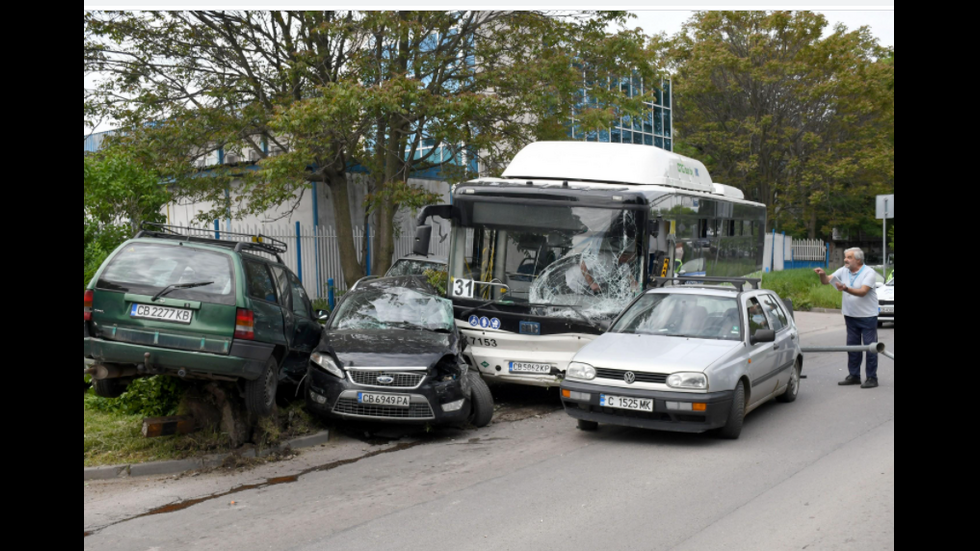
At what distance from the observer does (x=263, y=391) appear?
25.9 feet

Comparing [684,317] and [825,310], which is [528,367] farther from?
[825,310]

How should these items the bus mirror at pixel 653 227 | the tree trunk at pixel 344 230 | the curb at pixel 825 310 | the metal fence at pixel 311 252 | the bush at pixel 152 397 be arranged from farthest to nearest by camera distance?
the curb at pixel 825 310 < the metal fence at pixel 311 252 < the tree trunk at pixel 344 230 < the bus mirror at pixel 653 227 < the bush at pixel 152 397

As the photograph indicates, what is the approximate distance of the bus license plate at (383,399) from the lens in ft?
27.4

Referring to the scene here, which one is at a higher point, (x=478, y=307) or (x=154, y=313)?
(x=154, y=313)

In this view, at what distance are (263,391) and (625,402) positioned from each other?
11.3 feet

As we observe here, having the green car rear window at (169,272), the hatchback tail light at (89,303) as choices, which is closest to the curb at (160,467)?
the hatchback tail light at (89,303)

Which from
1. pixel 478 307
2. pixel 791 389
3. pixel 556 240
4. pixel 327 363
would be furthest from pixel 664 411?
pixel 327 363

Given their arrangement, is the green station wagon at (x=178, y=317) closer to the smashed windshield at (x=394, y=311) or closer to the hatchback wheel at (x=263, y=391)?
the hatchback wheel at (x=263, y=391)

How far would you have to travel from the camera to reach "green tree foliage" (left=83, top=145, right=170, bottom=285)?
35.7 ft

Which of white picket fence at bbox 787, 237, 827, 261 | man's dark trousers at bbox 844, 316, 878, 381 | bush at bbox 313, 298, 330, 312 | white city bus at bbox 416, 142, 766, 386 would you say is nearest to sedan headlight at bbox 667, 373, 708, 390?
white city bus at bbox 416, 142, 766, 386

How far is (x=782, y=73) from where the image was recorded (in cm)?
3127

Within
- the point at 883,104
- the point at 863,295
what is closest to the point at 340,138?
the point at 863,295

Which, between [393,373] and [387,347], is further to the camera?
[387,347]

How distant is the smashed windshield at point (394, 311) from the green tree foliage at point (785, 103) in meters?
24.4
